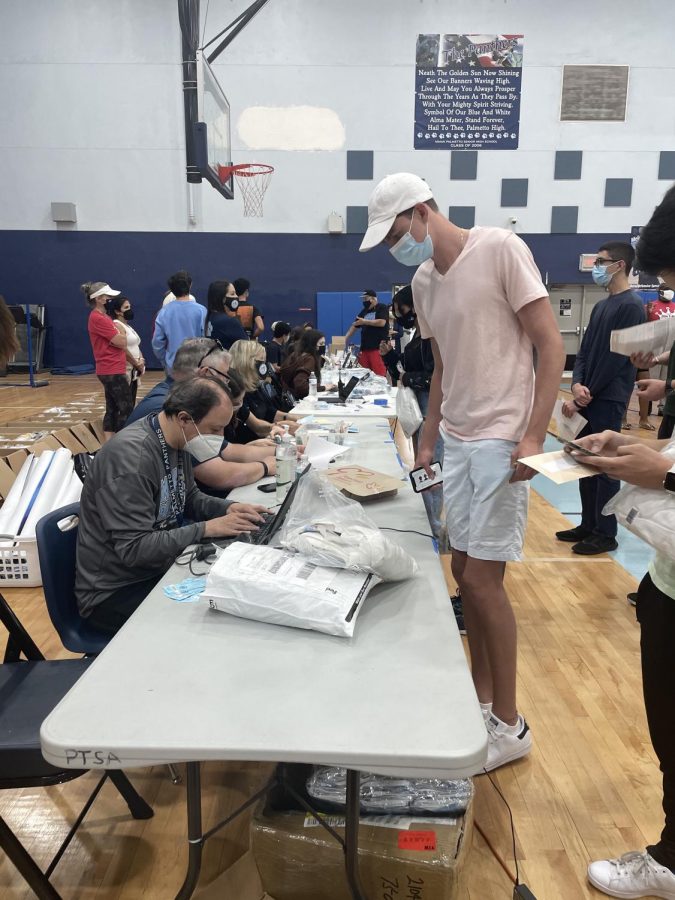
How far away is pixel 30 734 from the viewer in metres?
1.45

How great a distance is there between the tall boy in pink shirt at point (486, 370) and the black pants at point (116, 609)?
3.24 ft

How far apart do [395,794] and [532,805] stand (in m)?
0.70

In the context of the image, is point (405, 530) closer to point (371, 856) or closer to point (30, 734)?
point (371, 856)

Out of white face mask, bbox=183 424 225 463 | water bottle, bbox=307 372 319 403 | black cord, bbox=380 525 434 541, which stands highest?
white face mask, bbox=183 424 225 463

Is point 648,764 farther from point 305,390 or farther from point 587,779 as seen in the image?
point 305,390

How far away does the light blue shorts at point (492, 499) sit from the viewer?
178cm

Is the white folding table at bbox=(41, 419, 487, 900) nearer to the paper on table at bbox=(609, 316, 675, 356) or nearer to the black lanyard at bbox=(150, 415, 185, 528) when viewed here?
the black lanyard at bbox=(150, 415, 185, 528)

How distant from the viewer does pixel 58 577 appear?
1.85 m

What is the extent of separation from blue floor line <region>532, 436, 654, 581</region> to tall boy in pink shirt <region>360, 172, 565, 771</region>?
106 cm

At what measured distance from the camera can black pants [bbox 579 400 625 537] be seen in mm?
3541

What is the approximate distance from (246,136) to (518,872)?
36.9 ft

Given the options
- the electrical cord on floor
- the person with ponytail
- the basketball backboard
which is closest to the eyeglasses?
the electrical cord on floor

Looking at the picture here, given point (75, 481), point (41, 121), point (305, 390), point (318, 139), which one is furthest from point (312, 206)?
point (75, 481)

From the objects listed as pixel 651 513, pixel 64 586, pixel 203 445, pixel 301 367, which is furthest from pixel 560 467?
pixel 301 367
